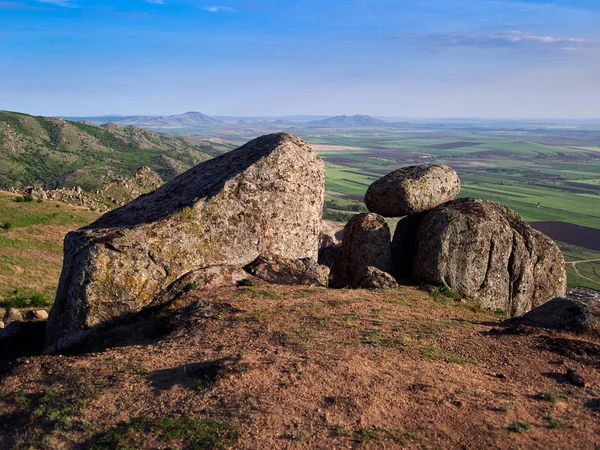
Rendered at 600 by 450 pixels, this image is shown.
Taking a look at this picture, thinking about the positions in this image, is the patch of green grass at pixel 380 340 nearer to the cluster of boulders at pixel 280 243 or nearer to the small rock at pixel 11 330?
the cluster of boulders at pixel 280 243

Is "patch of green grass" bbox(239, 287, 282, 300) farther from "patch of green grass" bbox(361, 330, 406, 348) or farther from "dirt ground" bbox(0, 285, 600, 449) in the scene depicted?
"patch of green grass" bbox(361, 330, 406, 348)

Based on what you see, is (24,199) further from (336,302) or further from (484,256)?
(484,256)

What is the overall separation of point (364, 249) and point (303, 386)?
696 inches

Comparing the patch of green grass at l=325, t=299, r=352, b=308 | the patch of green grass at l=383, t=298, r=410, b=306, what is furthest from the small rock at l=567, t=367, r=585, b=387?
the patch of green grass at l=325, t=299, r=352, b=308

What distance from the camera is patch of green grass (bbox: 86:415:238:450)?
11086 millimetres

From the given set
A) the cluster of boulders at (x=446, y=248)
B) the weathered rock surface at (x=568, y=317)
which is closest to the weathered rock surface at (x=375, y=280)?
the cluster of boulders at (x=446, y=248)

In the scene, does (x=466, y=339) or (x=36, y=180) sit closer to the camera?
(x=466, y=339)

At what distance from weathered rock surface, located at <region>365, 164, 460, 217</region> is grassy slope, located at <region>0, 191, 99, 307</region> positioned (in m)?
25.9

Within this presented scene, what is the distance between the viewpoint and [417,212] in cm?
3139

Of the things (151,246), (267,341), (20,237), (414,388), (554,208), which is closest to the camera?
(414,388)

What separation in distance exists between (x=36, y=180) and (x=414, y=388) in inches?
7101

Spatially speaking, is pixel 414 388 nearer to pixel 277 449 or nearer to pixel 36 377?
pixel 277 449

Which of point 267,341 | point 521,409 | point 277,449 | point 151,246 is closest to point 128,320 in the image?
point 151,246

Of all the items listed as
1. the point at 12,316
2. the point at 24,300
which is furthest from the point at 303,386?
the point at 24,300
